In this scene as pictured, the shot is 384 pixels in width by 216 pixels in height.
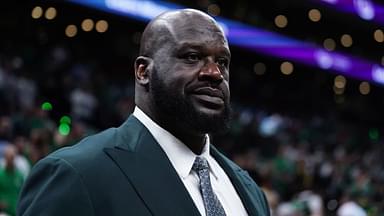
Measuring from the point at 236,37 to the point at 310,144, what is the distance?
10.0 ft

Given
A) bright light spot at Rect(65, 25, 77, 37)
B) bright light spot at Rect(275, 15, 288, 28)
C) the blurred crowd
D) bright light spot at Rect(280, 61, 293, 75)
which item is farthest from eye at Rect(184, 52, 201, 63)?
bright light spot at Rect(280, 61, 293, 75)

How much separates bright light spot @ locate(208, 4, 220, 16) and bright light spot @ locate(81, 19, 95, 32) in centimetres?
230

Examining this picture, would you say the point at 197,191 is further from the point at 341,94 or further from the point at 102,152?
the point at 341,94

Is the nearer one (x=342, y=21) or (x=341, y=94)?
(x=342, y=21)

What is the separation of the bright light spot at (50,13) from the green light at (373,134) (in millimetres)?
9569

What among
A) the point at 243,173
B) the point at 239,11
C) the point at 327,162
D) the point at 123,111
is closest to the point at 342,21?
the point at 239,11

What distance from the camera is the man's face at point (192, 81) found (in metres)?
2.43

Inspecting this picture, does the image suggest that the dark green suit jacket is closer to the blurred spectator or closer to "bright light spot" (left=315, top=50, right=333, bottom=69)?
the blurred spectator

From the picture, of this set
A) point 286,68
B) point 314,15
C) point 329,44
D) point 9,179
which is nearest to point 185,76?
point 9,179

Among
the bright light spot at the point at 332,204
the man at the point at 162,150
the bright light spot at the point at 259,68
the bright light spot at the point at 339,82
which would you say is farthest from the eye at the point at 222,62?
the bright light spot at the point at 339,82

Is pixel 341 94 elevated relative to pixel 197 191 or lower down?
lower down

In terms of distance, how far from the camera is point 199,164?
2547 millimetres

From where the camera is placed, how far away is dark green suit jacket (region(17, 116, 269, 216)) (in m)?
2.22

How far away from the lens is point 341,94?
24344mm
